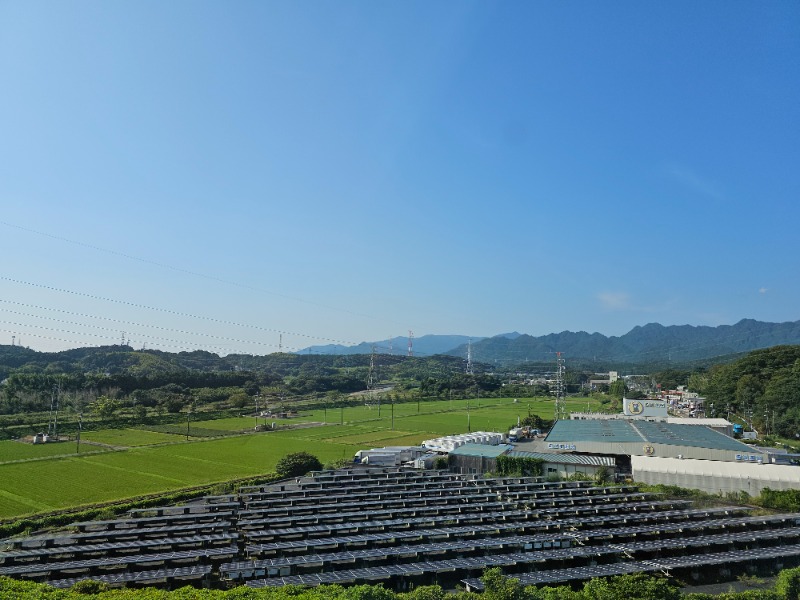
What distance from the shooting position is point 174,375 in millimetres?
73188

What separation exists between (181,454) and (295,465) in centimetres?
1146

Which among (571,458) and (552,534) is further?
(571,458)

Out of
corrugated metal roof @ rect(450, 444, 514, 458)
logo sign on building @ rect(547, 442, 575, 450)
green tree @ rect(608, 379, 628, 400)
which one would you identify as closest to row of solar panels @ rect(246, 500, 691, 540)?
logo sign on building @ rect(547, 442, 575, 450)

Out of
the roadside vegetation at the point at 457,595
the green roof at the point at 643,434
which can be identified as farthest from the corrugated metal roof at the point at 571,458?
the roadside vegetation at the point at 457,595

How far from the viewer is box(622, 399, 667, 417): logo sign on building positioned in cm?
5334

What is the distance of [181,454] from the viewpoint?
124 feet

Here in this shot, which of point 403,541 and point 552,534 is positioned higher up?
point 403,541

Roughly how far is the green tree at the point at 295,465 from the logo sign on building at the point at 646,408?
120 feet

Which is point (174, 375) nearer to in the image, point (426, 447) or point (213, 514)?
point (426, 447)

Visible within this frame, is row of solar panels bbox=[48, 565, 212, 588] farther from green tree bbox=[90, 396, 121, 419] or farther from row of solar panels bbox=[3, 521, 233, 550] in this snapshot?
green tree bbox=[90, 396, 121, 419]

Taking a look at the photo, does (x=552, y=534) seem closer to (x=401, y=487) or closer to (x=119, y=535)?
(x=401, y=487)

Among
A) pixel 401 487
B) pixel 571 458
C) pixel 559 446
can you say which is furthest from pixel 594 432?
pixel 401 487

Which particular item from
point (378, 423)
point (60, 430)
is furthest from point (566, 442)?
point (60, 430)

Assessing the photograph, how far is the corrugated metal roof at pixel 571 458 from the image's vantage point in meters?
30.8
